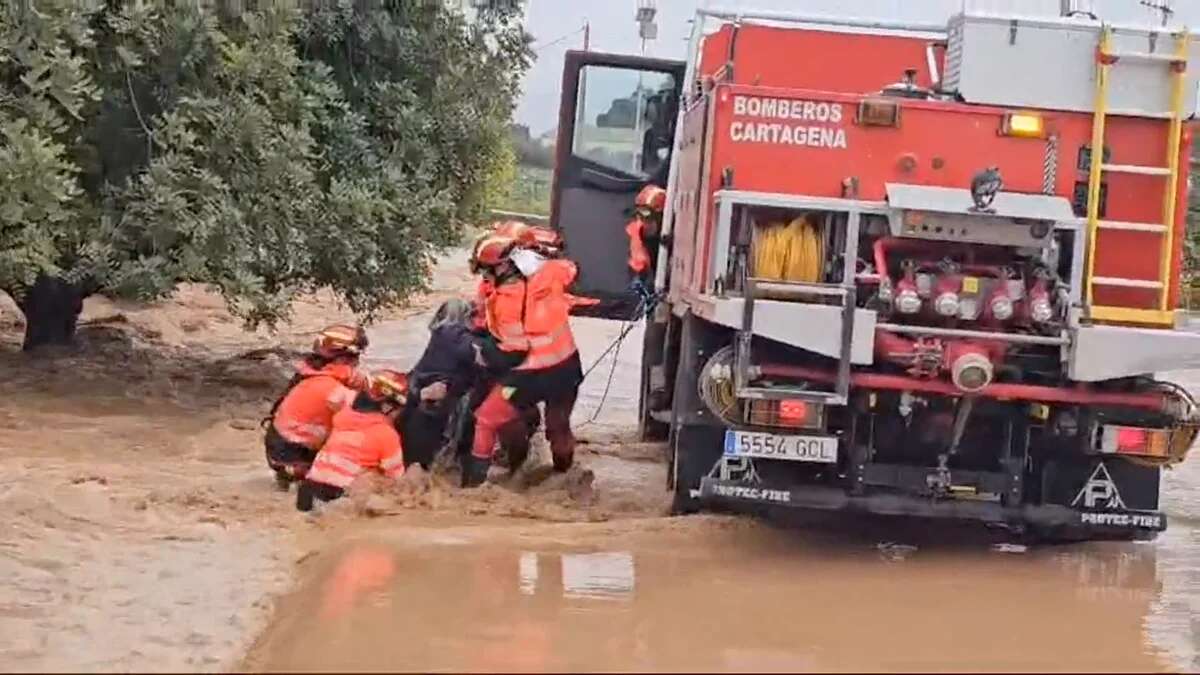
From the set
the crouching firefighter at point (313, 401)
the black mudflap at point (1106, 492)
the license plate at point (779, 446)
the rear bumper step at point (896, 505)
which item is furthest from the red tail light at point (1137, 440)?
the crouching firefighter at point (313, 401)

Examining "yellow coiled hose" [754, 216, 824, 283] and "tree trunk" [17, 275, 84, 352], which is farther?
"tree trunk" [17, 275, 84, 352]

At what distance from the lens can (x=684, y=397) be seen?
28.1 feet

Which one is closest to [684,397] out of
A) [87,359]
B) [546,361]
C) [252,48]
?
[546,361]

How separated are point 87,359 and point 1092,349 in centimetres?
993

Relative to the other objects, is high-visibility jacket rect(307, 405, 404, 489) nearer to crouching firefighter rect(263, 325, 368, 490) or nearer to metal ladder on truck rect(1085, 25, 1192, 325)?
crouching firefighter rect(263, 325, 368, 490)

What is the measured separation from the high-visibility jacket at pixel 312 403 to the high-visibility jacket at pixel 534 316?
810 mm

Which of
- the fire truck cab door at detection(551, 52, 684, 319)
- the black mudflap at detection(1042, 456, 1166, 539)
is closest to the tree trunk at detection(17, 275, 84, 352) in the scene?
the fire truck cab door at detection(551, 52, 684, 319)

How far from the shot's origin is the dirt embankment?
6449mm

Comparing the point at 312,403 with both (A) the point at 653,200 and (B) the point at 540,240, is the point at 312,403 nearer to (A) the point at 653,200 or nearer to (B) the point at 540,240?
(B) the point at 540,240

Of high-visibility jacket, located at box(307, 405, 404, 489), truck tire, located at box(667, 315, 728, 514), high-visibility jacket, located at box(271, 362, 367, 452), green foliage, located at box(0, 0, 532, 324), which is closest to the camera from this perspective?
truck tire, located at box(667, 315, 728, 514)

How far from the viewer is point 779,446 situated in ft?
26.1

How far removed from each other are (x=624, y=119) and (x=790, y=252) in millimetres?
3607

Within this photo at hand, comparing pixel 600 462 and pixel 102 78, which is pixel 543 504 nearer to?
pixel 600 462

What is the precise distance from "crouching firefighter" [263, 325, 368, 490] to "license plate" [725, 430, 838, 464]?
2.21 meters
